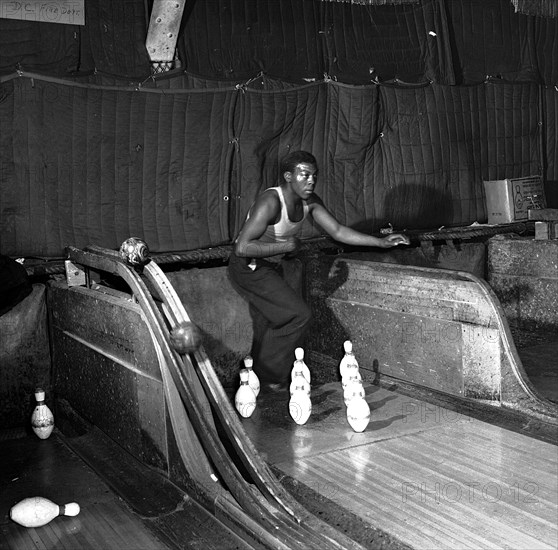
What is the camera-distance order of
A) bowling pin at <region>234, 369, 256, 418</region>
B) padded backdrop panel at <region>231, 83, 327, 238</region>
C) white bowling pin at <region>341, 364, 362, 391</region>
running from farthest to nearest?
padded backdrop panel at <region>231, 83, 327, 238</region>, bowling pin at <region>234, 369, 256, 418</region>, white bowling pin at <region>341, 364, 362, 391</region>

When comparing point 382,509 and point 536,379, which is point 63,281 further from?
point 536,379

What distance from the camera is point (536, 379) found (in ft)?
17.8

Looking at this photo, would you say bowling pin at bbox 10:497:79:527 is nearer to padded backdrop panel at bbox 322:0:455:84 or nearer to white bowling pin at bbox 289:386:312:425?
white bowling pin at bbox 289:386:312:425

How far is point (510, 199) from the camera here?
23.5 ft

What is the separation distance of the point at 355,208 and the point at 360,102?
831mm

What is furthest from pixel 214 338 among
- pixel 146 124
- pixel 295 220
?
pixel 146 124

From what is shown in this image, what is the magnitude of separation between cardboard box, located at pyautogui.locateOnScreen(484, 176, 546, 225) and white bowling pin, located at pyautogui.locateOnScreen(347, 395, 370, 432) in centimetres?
334

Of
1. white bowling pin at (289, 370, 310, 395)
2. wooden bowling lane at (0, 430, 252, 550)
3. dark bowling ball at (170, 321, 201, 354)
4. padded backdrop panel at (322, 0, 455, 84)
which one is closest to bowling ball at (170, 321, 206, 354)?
dark bowling ball at (170, 321, 201, 354)

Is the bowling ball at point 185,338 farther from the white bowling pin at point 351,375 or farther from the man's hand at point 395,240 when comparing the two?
the man's hand at point 395,240

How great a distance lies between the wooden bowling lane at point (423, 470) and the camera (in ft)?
10.9

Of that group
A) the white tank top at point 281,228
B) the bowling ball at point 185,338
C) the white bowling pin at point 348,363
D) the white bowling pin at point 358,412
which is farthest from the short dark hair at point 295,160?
the bowling ball at point 185,338

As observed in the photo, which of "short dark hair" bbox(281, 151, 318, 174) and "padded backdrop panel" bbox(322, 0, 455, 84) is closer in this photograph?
"short dark hair" bbox(281, 151, 318, 174)

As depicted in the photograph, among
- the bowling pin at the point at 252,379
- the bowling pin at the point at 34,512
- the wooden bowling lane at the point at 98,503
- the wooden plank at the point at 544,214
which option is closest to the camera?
the wooden bowling lane at the point at 98,503

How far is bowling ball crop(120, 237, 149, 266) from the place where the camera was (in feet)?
13.7
